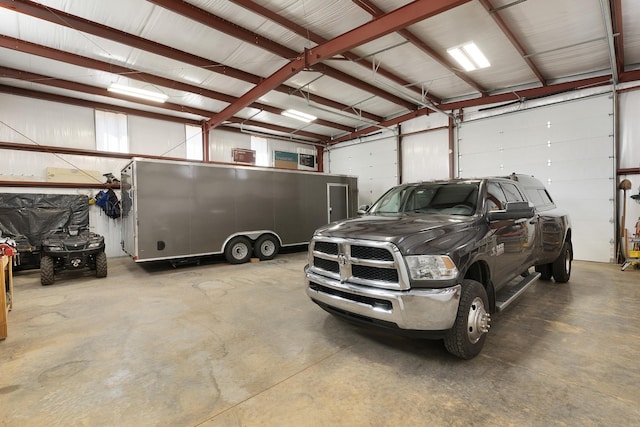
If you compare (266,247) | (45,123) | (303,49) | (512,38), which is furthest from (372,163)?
(45,123)

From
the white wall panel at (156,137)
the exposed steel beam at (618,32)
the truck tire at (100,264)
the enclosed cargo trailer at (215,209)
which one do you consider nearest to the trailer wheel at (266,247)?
the enclosed cargo trailer at (215,209)

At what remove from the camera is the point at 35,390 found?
2.47 m

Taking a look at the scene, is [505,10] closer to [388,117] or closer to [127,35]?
[388,117]

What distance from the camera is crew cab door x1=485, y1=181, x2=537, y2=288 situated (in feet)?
→ 11.1

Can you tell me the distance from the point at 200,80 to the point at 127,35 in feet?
7.72

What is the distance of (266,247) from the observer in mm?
8656

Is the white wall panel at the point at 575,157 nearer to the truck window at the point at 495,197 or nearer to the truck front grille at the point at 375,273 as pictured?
the truck window at the point at 495,197

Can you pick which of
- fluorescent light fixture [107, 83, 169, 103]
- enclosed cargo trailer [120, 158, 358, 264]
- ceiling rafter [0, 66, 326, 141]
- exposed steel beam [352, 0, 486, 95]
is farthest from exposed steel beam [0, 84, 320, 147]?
exposed steel beam [352, 0, 486, 95]

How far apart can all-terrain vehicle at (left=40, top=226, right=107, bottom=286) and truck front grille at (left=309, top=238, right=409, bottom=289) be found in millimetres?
5738

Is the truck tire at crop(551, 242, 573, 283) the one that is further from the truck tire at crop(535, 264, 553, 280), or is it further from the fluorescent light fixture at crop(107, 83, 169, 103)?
the fluorescent light fixture at crop(107, 83, 169, 103)

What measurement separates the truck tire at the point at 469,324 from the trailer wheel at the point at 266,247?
638cm

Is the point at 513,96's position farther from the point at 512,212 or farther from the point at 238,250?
the point at 238,250

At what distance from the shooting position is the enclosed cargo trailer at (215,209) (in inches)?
263

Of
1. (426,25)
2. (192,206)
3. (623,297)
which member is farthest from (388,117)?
(623,297)
